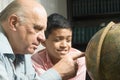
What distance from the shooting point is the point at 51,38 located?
2.18 m

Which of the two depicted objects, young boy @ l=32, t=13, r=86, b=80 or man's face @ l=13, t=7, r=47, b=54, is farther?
young boy @ l=32, t=13, r=86, b=80

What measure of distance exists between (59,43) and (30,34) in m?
0.56

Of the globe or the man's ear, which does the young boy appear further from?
the globe

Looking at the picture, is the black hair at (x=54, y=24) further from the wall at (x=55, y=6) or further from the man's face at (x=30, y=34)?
the wall at (x=55, y=6)

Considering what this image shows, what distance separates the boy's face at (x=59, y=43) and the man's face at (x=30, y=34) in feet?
1.71

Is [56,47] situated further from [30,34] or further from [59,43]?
[30,34]

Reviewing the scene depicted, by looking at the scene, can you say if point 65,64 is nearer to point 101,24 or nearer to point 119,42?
point 119,42

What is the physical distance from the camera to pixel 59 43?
84.4 inches

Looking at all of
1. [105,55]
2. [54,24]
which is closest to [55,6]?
[54,24]

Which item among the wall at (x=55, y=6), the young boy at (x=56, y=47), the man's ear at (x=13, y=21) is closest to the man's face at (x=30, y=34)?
the man's ear at (x=13, y=21)

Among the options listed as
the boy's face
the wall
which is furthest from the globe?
the wall

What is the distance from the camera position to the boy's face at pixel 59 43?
213cm

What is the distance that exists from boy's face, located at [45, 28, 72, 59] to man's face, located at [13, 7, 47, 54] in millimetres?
522

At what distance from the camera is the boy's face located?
2135mm
